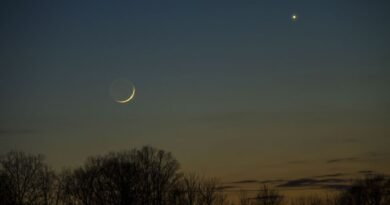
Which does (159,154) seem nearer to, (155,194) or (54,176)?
(155,194)

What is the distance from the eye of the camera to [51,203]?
97688 millimetres

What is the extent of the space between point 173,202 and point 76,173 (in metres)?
16.1

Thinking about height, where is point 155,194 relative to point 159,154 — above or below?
below

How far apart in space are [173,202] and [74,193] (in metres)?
15.7

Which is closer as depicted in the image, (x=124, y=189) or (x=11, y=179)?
(x=11, y=179)

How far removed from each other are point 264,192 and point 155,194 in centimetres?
2955

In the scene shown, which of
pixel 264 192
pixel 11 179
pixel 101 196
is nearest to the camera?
pixel 11 179

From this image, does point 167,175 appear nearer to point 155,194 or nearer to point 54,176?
point 155,194

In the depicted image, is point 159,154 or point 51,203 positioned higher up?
point 159,154

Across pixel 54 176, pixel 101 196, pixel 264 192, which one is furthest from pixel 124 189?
pixel 264 192

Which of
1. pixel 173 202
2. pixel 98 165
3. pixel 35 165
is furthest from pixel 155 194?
pixel 35 165

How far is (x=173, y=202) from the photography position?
103 metres

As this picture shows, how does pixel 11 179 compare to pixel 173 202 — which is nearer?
pixel 11 179

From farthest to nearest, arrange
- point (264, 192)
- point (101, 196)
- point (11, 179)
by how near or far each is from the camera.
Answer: point (264, 192), point (101, 196), point (11, 179)
